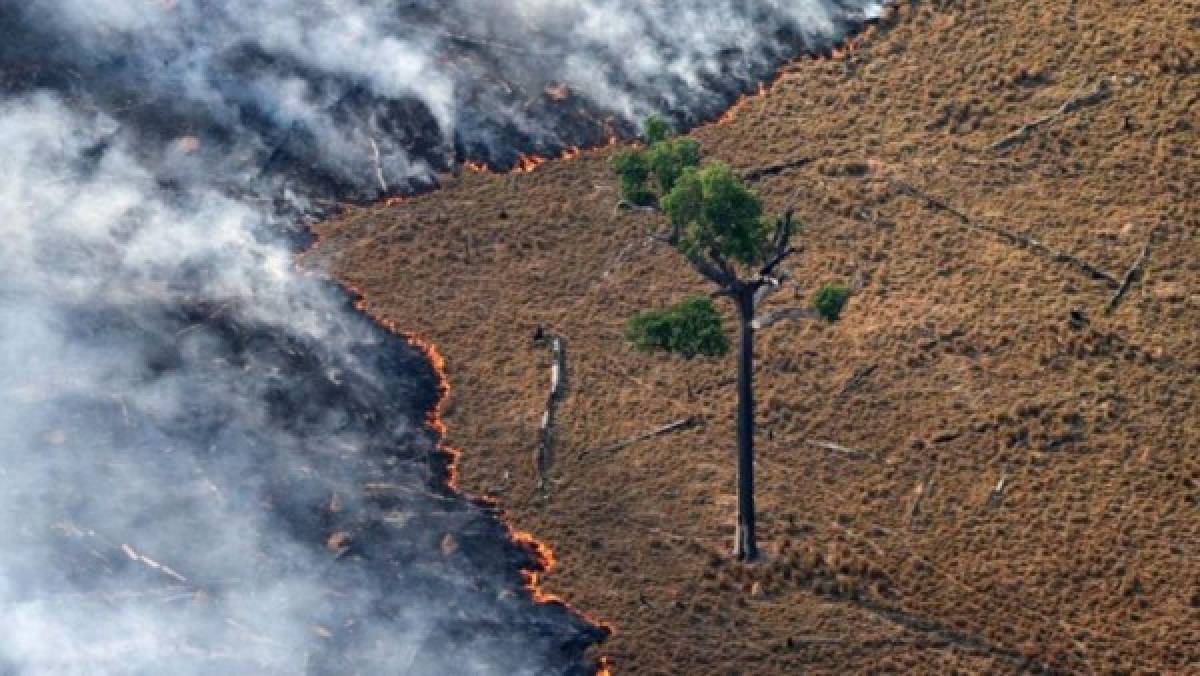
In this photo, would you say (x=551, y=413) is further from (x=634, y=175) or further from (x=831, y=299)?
(x=831, y=299)

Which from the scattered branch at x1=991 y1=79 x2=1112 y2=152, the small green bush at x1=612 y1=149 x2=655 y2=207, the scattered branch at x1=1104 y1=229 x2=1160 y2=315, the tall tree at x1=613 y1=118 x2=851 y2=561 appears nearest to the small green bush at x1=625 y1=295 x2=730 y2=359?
the tall tree at x1=613 y1=118 x2=851 y2=561

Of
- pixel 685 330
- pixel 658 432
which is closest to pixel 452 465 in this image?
pixel 658 432

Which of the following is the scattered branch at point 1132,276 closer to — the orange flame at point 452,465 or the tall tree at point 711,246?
the tall tree at point 711,246

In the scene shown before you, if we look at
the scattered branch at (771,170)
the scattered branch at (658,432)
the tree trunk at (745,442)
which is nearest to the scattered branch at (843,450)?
the scattered branch at (658,432)

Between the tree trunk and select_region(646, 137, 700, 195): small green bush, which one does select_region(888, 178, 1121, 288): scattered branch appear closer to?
the tree trunk

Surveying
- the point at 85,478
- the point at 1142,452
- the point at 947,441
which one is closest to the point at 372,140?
the point at 85,478

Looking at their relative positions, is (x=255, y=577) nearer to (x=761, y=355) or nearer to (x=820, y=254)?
(x=761, y=355)
